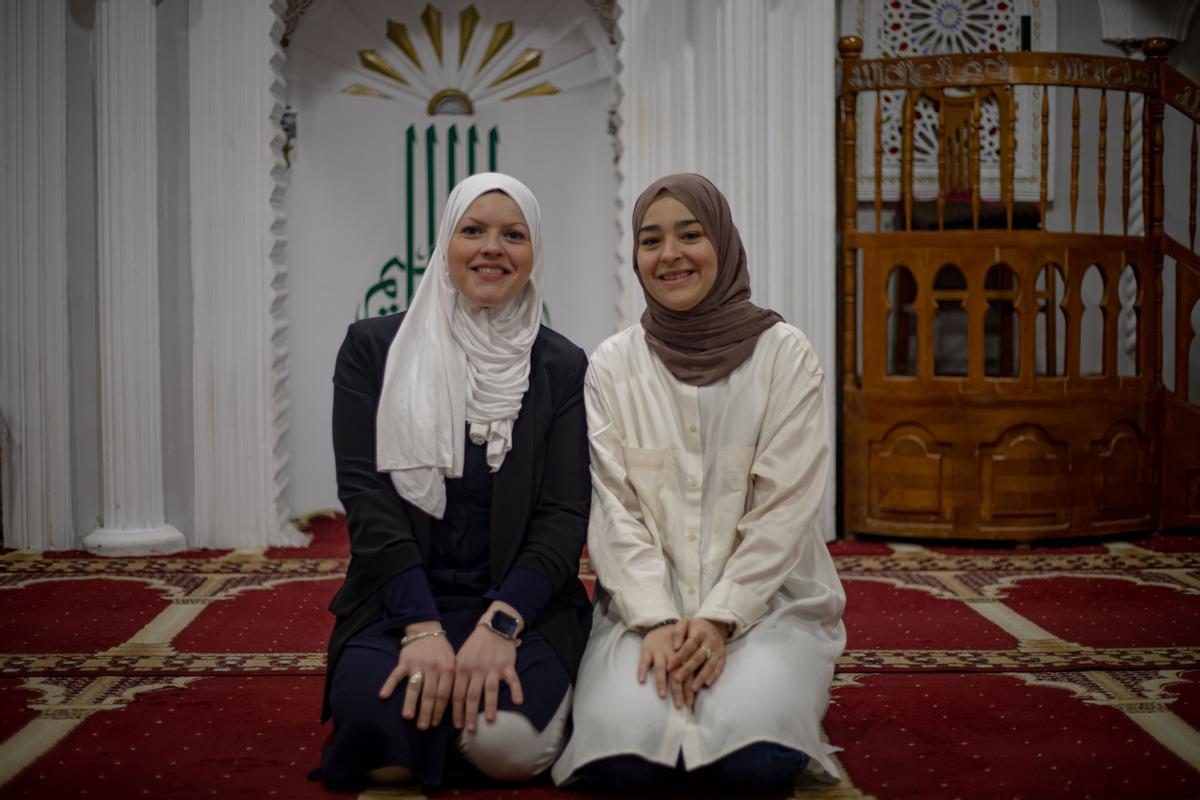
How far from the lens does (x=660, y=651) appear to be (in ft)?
5.58

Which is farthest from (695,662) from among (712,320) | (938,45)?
(938,45)

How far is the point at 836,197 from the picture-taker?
14.4 ft

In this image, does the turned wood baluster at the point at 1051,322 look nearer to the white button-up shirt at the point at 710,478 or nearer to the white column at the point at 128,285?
the white button-up shirt at the point at 710,478

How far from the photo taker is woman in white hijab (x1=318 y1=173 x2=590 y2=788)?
170 centimetres

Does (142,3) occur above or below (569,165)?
above

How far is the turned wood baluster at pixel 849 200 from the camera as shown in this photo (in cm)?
399

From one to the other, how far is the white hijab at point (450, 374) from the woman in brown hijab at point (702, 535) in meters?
0.16

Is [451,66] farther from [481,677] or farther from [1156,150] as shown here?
[481,677]

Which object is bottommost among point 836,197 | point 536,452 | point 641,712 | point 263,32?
point 641,712

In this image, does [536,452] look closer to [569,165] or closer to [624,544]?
[624,544]

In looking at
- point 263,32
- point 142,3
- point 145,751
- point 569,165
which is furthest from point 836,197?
point 145,751

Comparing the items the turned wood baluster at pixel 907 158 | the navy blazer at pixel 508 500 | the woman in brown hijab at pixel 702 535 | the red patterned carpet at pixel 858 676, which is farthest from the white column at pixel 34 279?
the turned wood baluster at pixel 907 158

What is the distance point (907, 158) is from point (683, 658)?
2.70 meters

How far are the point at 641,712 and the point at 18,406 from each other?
3.08 meters
